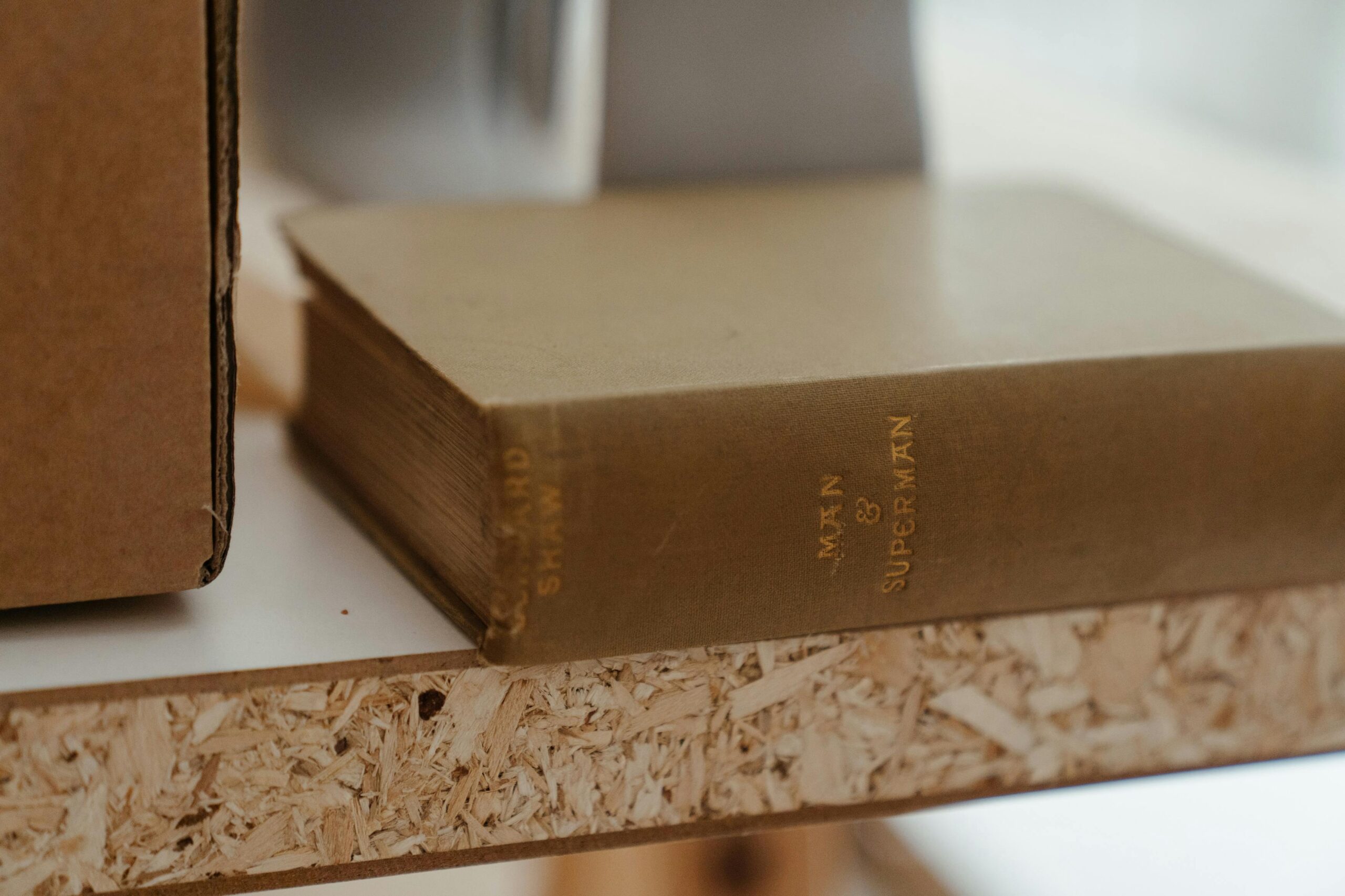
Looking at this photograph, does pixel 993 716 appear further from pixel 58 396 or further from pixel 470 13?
pixel 470 13

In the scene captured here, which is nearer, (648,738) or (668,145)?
(648,738)

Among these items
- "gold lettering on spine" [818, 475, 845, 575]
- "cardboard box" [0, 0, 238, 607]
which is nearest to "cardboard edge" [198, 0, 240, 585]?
"cardboard box" [0, 0, 238, 607]

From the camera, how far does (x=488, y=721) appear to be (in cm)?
41

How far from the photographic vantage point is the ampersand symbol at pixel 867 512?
0.40 metres

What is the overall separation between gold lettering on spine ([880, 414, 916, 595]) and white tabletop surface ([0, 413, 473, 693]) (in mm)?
137

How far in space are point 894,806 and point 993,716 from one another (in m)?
0.05

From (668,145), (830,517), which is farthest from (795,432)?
(668,145)

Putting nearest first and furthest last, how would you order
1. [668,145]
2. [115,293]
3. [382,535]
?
[115,293]
[382,535]
[668,145]

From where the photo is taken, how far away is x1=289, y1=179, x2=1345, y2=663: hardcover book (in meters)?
0.38

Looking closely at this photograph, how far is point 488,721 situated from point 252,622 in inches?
3.1

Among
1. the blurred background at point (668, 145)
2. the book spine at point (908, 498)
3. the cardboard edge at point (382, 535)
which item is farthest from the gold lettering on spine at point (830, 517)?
the blurred background at point (668, 145)

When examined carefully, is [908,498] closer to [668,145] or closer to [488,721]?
[488,721]

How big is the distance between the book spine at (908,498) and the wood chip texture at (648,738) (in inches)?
0.8

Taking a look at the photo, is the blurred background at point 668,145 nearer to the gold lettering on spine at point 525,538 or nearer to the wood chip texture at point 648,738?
the wood chip texture at point 648,738
